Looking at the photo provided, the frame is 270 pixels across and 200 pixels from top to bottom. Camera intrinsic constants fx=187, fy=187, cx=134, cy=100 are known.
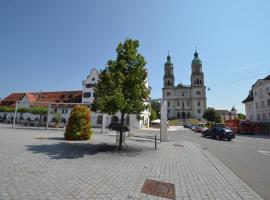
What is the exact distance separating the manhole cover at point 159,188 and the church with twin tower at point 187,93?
93.8 metres

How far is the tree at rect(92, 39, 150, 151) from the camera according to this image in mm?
11555

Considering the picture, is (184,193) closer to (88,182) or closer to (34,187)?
(88,182)

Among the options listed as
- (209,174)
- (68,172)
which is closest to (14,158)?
(68,172)

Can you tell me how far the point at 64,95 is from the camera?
59375 mm

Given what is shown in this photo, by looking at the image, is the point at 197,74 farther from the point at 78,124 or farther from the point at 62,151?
the point at 62,151

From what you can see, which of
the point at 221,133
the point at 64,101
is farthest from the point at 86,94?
the point at 221,133

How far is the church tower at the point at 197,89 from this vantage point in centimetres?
9681

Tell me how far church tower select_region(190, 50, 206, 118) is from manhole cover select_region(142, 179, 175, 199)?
9517 cm

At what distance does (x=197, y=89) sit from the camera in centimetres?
9869

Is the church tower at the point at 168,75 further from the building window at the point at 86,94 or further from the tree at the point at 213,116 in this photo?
the building window at the point at 86,94

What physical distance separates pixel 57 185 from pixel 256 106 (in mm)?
59780

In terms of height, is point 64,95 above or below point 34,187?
above

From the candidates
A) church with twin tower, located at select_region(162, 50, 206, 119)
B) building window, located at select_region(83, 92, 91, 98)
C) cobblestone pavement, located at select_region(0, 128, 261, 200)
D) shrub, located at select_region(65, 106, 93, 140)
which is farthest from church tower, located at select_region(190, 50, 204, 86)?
cobblestone pavement, located at select_region(0, 128, 261, 200)

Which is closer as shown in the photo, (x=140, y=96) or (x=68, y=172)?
(x=68, y=172)
